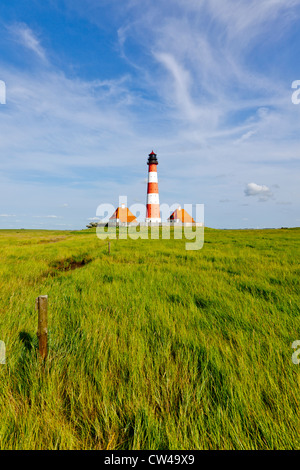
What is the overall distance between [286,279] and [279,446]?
506 centimetres

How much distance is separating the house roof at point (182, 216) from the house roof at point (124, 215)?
10.1m

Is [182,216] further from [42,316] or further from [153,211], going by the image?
[42,316]

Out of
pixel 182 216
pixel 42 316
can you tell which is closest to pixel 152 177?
pixel 182 216

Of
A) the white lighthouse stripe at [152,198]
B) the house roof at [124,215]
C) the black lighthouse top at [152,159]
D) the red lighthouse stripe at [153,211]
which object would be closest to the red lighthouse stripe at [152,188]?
the white lighthouse stripe at [152,198]

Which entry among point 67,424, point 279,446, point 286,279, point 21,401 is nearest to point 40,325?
point 21,401

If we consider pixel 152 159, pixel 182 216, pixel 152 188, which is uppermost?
pixel 152 159

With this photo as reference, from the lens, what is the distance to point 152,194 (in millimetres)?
42625

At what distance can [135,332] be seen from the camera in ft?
8.80

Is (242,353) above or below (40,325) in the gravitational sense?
below

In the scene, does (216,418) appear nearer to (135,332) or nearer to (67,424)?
(67,424)

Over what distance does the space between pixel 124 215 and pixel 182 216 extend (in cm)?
1513

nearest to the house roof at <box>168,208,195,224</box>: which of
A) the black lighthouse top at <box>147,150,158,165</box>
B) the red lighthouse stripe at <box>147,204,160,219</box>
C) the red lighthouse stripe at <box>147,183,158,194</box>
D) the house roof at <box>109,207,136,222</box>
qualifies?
the house roof at <box>109,207,136,222</box>

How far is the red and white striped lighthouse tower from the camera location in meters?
42.6

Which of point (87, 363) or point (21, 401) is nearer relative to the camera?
point (21, 401)
